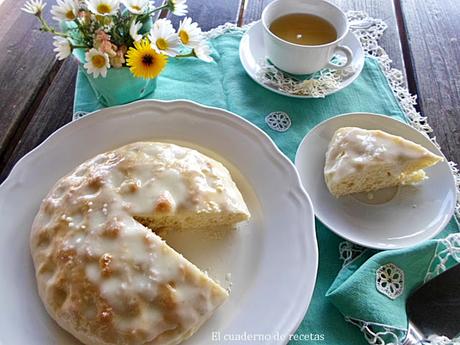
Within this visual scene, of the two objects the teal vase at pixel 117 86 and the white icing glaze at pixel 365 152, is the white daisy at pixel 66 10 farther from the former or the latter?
the white icing glaze at pixel 365 152

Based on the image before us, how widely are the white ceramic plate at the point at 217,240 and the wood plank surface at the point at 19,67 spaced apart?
0.27 m

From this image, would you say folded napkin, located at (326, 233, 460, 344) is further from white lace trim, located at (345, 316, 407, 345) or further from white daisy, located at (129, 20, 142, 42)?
white daisy, located at (129, 20, 142, 42)

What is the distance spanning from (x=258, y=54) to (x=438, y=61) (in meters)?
0.67

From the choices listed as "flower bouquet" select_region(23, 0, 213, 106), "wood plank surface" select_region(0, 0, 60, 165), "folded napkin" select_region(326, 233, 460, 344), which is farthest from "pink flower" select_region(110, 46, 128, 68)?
"folded napkin" select_region(326, 233, 460, 344)

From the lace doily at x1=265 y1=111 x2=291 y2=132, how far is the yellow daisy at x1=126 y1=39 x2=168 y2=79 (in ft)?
1.36

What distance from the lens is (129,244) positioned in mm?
1009

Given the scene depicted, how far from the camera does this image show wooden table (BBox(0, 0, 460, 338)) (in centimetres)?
144

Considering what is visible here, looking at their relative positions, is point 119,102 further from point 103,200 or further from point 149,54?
point 103,200

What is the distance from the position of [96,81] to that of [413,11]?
1.35 m

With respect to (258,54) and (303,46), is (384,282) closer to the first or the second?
(303,46)

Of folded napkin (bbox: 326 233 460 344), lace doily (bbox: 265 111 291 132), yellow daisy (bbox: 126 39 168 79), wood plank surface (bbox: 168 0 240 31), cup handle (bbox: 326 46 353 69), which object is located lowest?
folded napkin (bbox: 326 233 460 344)

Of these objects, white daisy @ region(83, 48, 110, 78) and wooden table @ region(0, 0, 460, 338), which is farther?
wooden table @ region(0, 0, 460, 338)

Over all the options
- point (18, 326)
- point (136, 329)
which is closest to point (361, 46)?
point (136, 329)

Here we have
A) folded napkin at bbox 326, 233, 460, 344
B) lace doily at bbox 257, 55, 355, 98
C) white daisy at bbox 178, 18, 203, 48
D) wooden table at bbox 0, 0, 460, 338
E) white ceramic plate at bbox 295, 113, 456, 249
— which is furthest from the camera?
lace doily at bbox 257, 55, 355, 98
